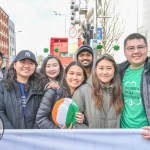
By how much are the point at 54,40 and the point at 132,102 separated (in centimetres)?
1958

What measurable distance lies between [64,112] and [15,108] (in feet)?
2.25

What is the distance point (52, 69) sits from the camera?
4.57m

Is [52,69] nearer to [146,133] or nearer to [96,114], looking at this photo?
[96,114]

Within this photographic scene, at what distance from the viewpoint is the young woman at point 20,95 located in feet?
11.1

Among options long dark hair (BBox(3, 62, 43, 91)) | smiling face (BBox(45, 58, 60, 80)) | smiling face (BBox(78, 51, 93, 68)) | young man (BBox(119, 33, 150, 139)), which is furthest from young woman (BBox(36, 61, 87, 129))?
smiling face (BBox(78, 51, 93, 68))

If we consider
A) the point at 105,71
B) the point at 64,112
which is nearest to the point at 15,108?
the point at 64,112

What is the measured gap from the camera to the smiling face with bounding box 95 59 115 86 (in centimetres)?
337

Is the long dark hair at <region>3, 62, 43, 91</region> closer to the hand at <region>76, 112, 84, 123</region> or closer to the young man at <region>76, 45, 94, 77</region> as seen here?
the hand at <region>76, 112, 84, 123</region>

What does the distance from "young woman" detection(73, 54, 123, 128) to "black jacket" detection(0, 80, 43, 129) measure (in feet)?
1.66

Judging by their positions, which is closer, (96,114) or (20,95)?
(96,114)

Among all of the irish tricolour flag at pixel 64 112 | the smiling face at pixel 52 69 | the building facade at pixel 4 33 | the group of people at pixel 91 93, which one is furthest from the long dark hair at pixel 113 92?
the building facade at pixel 4 33

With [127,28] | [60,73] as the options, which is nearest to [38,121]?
[60,73]

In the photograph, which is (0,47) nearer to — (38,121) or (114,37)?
(114,37)

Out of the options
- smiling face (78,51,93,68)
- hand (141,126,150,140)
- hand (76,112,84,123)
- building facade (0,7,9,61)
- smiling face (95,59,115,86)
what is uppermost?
building facade (0,7,9,61)
